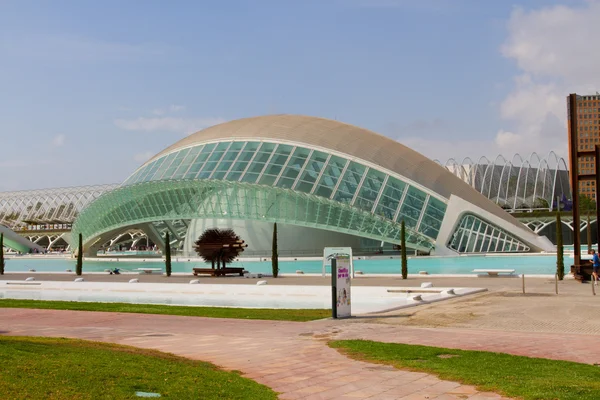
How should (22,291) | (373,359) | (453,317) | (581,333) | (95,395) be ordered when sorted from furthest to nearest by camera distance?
(22,291), (453,317), (581,333), (373,359), (95,395)

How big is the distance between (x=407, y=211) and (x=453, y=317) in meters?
35.1

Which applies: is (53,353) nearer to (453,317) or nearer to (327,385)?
(327,385)

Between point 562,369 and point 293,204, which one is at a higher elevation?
point 293,204

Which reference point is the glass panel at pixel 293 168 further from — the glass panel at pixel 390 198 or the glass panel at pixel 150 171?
the glass panel at pixel 150 171

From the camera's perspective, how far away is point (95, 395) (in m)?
7.12

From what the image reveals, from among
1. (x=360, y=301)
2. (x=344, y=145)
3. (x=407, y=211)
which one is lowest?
(x=360, y=301)

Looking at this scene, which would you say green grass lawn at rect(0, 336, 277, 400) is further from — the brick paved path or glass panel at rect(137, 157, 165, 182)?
glass panel at rect(137, 157, 165, 182)

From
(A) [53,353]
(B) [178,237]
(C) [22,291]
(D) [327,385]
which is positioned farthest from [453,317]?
(B) [178,237]

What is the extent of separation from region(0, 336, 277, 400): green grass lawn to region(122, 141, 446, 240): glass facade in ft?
137

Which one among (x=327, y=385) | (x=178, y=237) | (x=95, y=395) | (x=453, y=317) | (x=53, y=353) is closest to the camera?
(x=95, y=395)

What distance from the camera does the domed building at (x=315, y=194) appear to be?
51312 mm

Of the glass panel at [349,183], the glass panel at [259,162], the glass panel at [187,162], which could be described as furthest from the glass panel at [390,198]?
the glass panel at [187,162]

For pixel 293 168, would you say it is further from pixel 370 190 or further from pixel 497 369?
pixel 497 369

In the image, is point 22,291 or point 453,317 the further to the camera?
point 22,291
